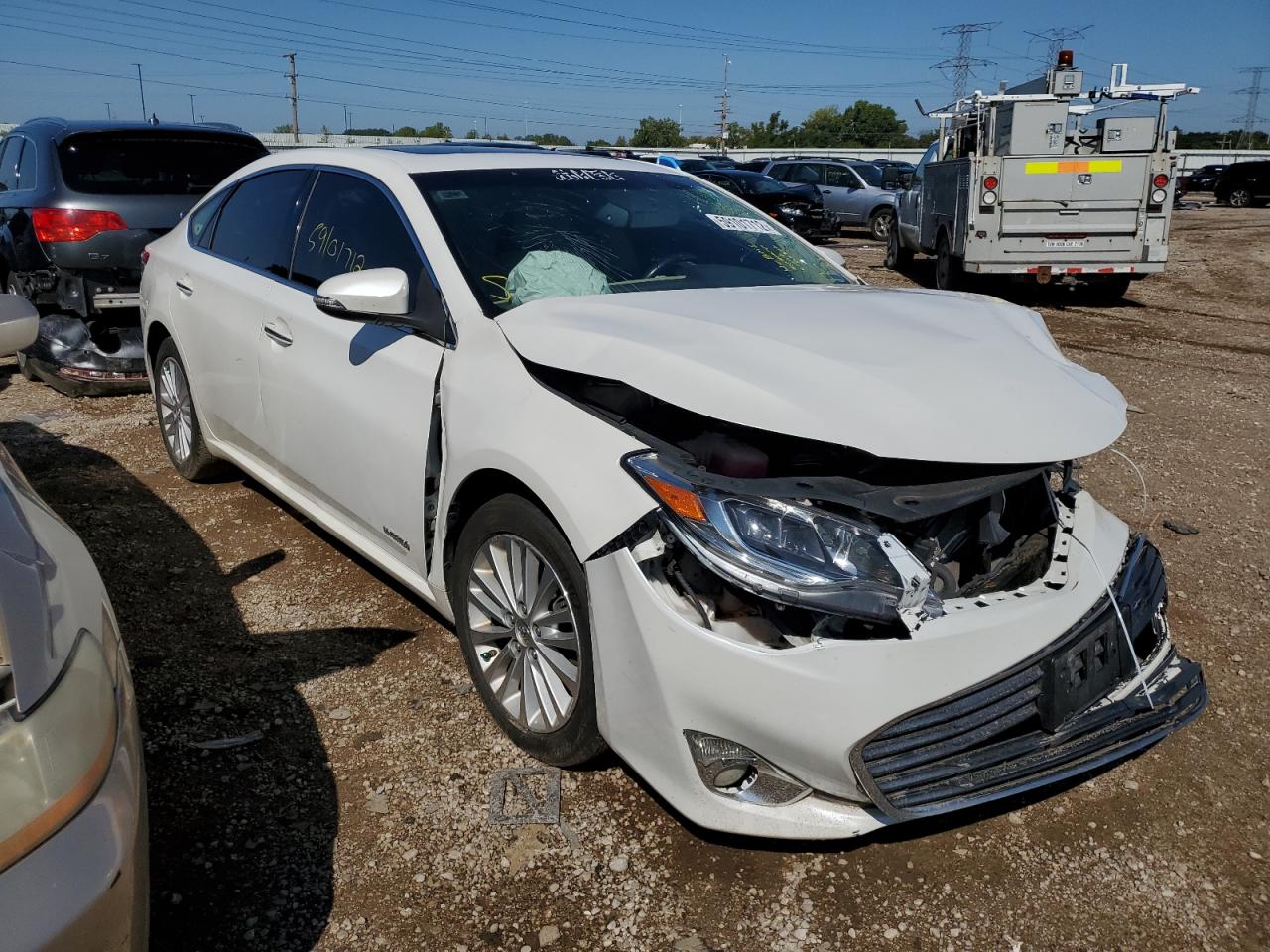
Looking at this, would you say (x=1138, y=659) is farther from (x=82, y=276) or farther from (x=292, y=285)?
(x=82, y=276)

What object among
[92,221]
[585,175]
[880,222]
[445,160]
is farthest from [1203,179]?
[445,160]

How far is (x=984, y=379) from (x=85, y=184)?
6578 mm

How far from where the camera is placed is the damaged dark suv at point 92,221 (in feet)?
22.2

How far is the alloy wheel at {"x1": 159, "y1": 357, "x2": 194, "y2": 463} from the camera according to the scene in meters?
4.92

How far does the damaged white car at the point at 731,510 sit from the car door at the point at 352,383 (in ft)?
0.05

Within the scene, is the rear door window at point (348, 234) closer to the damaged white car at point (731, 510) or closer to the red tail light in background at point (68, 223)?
the damaged white car at point (731, 510)

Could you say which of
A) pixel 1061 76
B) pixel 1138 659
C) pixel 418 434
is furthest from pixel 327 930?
pixel 1061 76

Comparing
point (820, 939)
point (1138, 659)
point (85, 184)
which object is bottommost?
point (820, 939)

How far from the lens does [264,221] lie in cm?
424

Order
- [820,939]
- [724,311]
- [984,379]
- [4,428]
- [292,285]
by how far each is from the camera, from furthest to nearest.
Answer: [4,428]
[292,285]
[724,311]
[984,379]
[820,939]

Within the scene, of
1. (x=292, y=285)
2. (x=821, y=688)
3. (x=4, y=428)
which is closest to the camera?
(x=821, y=688)

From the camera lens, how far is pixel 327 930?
7.54 ft

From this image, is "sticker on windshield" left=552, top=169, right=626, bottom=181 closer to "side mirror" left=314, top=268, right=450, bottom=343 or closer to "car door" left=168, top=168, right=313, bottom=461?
"side mirror" left=314, top=268, right=450, bottom=343

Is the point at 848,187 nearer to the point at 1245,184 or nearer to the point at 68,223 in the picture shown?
the point at 68,223
